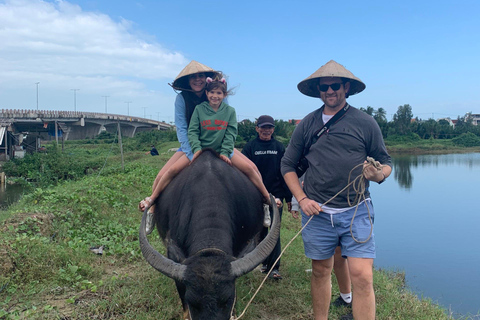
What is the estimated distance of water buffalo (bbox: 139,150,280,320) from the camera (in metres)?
2.79

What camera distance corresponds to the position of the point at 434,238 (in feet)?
37.6

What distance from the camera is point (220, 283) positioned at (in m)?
2.78

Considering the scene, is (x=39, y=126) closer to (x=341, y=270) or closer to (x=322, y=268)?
(x=341, y=270)

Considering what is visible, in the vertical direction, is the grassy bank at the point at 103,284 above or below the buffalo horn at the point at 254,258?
below

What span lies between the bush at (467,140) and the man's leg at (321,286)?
185 feet

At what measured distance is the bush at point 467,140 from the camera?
51.9 meters

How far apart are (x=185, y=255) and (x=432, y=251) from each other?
9.14m

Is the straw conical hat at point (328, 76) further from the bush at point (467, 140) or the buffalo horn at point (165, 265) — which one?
the bush at point (467, 140)

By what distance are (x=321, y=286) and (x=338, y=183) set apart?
3.34 ft

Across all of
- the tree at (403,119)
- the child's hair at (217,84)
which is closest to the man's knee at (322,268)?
the child's hair at (217,84)

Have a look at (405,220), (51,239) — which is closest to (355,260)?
(51,239)

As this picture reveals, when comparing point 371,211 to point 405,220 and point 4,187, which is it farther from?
point 4,187

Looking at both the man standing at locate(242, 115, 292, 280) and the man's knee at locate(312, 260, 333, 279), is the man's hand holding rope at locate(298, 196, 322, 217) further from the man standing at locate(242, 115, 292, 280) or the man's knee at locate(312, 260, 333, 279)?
the man standing at locate(242, 115, 292, 280)

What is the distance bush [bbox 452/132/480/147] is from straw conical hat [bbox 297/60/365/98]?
56.0m
